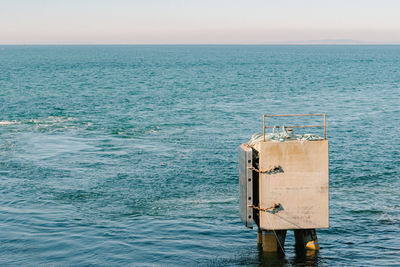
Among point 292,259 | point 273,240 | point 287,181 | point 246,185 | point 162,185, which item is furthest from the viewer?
point 162,185

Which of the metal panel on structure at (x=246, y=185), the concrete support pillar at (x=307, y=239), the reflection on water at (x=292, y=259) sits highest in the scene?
the metal panel on structure at (x=246, y=185)

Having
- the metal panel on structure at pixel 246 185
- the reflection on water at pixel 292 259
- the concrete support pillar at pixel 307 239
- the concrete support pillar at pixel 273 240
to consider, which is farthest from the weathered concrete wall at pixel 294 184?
the reflection on water at pixel 292 259

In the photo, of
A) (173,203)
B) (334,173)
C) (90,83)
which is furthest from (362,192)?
(90,83)

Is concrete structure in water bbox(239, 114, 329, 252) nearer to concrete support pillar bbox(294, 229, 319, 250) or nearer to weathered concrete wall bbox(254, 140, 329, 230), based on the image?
weathered concrete wall bbox(254, 140, 329, 230)

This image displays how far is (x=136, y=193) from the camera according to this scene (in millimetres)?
34344

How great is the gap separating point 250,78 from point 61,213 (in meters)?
102

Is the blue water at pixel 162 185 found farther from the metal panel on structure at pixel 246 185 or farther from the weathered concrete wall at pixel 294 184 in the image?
the weathered concrete wall at pixel 294 184

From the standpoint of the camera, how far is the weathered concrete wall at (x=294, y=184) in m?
22.2

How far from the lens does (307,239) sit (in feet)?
79.9

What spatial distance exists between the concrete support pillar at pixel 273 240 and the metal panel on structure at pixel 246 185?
117cm

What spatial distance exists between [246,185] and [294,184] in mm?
1911

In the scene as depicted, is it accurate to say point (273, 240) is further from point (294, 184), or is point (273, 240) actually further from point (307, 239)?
point (294, 184)

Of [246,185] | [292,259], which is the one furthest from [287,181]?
[292,259]

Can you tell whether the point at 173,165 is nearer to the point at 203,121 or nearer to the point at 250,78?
the point at 203,121
